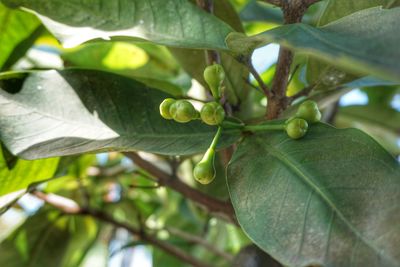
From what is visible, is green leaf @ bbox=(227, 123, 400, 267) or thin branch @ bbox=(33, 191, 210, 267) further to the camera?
thin branch @ bbox=(33, 191, 210, 267)

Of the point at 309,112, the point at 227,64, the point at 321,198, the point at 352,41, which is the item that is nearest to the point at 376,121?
the point at 227,64

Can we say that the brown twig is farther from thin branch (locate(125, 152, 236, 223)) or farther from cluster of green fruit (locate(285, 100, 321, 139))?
thin branch (locate(125, 152, 236, 223))

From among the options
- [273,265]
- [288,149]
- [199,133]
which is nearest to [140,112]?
[199,133]

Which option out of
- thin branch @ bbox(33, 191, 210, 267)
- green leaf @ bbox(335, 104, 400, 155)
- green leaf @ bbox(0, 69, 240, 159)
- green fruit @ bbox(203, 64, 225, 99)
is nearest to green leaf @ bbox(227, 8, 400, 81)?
green fruit @ bbox(203, 64, 225, 99)

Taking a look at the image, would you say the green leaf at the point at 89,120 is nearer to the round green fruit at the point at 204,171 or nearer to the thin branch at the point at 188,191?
the round green fruit at the point at 204,171

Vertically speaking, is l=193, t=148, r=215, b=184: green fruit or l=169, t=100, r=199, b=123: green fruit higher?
l=169, t=100, r=199, b=123: green fruit

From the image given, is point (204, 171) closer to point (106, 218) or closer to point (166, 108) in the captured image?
point (166, 108)
